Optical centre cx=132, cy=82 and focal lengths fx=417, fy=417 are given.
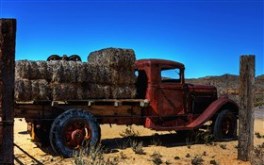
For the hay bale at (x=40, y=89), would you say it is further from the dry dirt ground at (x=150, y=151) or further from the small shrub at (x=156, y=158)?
the small shrub at (x=156, y=158)

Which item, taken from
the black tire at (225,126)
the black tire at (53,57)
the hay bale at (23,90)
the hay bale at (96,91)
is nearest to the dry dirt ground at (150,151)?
the black tire at (225,126)

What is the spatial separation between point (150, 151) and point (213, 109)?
10.0 ft

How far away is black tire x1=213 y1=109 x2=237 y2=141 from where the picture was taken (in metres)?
13.3

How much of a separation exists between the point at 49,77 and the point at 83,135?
1.71 meters

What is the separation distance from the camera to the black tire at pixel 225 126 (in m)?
13.3

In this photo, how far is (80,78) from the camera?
1091 cm

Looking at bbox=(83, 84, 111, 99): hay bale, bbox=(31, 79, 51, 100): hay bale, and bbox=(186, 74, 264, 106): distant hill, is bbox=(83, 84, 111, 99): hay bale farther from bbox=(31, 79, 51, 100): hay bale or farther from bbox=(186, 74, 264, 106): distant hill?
bbox=(186, 74, 264, 106): distant hill

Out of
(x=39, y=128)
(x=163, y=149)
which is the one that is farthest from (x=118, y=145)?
(x=39, y=128)

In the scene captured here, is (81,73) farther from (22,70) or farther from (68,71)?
(22,70)

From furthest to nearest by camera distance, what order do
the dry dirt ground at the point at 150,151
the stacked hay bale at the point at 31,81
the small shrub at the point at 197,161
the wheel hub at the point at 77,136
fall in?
1. the wheel hub at the point at 77,136
2. the stacked hay bale at the point at 31,81
3. the dry dirt ground at the point at 150,151
4. the small shrub at the point at 197,161

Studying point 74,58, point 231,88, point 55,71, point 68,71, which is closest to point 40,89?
point 55,71

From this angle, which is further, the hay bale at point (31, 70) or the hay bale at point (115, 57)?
the hay bale at point (115, 57)

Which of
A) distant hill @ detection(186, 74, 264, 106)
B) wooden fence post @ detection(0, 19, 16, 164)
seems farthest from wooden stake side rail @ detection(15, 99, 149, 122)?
distant hill @ detection(186, 74, 264, 106)

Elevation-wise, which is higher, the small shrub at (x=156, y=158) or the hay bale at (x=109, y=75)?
the hay bale at (x=109, y=75)
